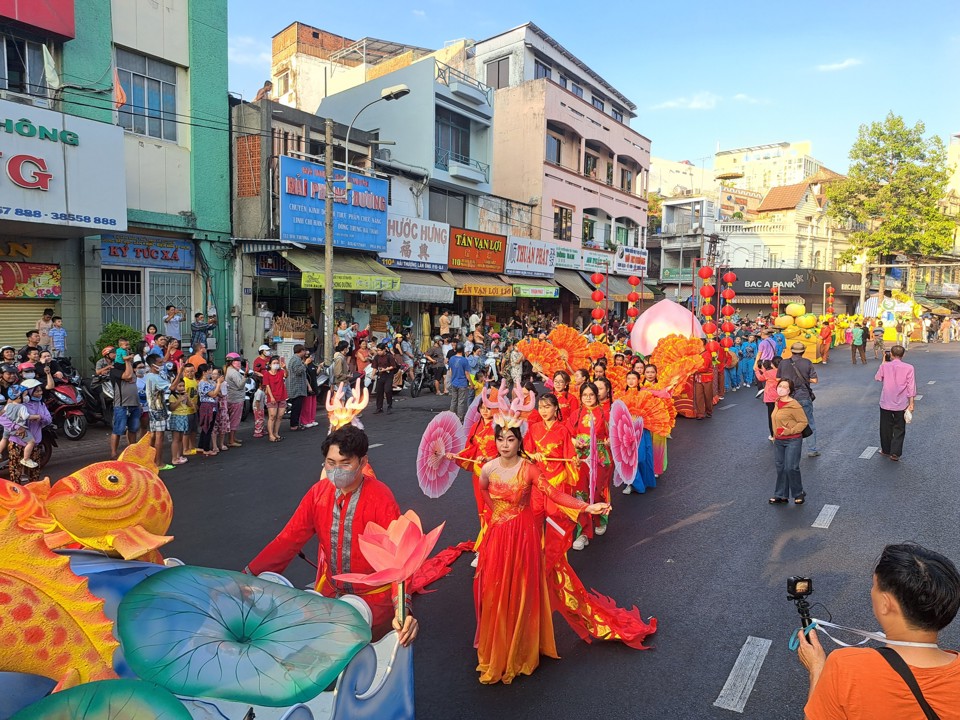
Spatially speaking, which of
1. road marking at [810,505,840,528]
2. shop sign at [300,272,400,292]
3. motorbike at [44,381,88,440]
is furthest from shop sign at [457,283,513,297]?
road marking at [810,505,840,528]

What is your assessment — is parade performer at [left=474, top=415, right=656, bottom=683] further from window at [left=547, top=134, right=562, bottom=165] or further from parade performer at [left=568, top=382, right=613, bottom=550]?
window at [left=547, top=134, right=562, bottom=165]

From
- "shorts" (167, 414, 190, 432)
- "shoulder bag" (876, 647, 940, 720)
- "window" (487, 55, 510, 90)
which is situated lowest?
"shorts" (167, 414, 190, 432)

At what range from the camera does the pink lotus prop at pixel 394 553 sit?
2330 mm

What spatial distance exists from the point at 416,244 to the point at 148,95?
27.6 feet

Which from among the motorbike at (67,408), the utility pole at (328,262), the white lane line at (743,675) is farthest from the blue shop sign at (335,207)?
the white lane line at (743,675)

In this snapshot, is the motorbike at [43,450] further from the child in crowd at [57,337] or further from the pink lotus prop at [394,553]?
the pink lotus prop at [394,553]

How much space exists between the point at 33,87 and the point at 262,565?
1337 cm

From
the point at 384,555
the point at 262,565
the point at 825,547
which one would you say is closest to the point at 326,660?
the point at 384,555

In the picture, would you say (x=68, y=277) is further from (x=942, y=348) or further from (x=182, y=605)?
(x=942, y=348)

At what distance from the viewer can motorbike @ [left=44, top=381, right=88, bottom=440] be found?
32.1 ft

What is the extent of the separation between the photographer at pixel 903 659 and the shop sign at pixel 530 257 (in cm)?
2393

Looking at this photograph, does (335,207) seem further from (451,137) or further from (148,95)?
(451,137)

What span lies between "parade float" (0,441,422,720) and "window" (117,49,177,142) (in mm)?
14130

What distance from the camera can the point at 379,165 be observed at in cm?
2023
